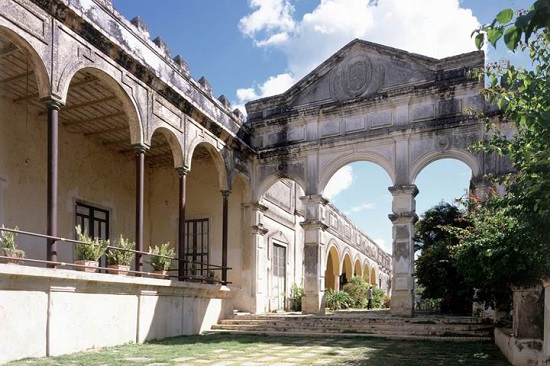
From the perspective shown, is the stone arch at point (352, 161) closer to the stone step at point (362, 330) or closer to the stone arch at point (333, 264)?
the stone step at point (362, 330)

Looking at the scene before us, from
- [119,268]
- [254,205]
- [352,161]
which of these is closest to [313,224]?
[254,205]

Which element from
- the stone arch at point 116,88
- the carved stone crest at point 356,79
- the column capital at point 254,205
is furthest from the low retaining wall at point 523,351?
the column capital at point 254,205

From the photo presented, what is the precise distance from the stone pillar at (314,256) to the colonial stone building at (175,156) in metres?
0.04

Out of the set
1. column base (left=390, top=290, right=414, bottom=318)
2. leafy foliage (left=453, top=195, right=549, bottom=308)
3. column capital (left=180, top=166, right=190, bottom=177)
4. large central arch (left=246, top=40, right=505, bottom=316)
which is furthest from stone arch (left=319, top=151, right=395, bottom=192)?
leafy foliage (left=453, top=195, right=549, bottom=308)

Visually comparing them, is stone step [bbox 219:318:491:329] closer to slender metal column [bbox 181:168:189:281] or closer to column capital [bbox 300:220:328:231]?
slender metal column [bbox 181:168:189:281]

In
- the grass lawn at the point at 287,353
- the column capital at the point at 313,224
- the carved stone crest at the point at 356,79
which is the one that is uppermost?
the carved stone crest at the point at 356,79

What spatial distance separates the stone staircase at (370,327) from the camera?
10742mm

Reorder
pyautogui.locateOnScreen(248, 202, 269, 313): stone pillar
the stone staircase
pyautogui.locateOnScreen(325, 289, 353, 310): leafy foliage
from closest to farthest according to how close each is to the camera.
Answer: the stone staircase, pyautogui.locateOnScreen(248, 202, 269, 313): stone pillar, pyautogui.locateOnScreen(325, 289, 353, 310): leafy foliage

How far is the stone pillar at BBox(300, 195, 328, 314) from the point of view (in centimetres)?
1472

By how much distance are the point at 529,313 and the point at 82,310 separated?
6856mm

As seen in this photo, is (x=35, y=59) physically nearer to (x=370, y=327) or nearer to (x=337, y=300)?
(x=370, y=327)

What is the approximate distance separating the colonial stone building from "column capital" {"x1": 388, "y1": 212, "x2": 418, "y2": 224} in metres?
0.06

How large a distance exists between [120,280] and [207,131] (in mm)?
5719

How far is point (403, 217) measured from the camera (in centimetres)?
1380
